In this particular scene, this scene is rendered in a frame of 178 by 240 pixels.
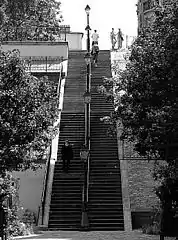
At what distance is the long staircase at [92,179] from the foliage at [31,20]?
38.4 feet

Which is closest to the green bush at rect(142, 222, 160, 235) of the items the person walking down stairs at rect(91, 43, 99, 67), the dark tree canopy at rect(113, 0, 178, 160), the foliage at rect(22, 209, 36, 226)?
the dark tree canopy at rect(113, 0, 178, 160)

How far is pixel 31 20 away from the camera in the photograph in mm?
45844

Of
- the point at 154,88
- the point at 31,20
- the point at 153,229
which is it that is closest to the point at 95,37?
the point at 31,20

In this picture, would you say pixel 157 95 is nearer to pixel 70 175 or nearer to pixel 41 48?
pixel 70 175

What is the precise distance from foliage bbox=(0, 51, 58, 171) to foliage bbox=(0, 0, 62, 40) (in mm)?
25233

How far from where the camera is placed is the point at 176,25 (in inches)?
535

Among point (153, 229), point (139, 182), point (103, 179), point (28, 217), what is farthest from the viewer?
point (103, 179)

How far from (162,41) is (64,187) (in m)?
9.44

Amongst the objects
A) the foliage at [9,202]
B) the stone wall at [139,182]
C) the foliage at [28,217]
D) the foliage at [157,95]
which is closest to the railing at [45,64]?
the stone wall at [139,182]

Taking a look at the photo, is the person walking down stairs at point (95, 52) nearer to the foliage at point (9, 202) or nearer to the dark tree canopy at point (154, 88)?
the dark tree canopy at point (154, 88)

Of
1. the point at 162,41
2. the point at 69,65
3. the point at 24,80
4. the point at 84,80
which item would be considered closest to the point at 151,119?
the point at 162,41

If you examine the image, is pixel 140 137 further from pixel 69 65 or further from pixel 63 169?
pixel 69 65

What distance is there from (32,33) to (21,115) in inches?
1254

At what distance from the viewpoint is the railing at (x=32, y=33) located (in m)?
44.8
